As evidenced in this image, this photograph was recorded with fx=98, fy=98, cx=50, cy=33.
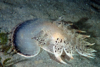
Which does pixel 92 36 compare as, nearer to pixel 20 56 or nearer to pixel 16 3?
pixel 20 56

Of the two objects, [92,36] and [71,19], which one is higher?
[71,19]

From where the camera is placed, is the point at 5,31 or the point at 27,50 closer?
the point at 27,50

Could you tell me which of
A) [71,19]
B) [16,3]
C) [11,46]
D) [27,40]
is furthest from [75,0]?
[11,46]

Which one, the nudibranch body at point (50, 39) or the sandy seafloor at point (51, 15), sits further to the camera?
the sandy seafloor at point (51, 15)

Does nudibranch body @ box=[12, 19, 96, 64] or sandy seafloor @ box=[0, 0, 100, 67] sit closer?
nudibranch body @ box=[12, 19, 96, 64]
